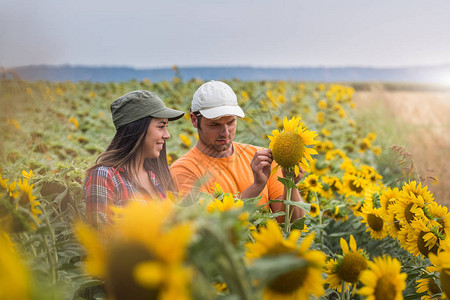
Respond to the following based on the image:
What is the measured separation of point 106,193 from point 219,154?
752 millimetres

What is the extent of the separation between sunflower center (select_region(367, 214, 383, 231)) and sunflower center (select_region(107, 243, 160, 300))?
136 cm

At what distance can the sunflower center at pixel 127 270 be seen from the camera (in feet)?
1.29

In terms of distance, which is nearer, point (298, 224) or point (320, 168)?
point (298, 224)

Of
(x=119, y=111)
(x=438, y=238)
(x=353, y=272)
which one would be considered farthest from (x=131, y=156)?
(x=438, y=238)

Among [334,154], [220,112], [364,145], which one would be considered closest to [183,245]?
[220,112]

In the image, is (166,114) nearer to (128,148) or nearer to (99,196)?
(128,148)

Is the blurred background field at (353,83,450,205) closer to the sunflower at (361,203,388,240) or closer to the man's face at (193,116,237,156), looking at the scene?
the sunflower at (361,203,388,240)

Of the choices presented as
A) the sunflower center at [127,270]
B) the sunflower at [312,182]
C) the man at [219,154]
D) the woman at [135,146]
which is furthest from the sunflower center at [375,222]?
the sunflower center at [127,270]

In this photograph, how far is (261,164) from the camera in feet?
4.43

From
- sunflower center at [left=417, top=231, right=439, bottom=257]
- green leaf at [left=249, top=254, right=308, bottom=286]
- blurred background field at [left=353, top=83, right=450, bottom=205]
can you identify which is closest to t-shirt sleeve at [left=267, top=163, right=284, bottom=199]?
sunflower center at [left=417, top=231, right=439, bottom=257]

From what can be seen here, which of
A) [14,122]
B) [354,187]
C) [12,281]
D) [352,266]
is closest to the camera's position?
[12,281]

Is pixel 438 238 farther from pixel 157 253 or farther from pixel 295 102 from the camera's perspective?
pixel 295 102

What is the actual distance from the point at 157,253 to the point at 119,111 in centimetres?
116

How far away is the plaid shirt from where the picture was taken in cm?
116
